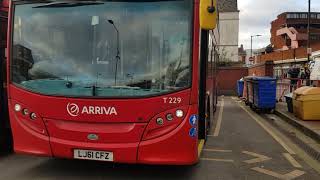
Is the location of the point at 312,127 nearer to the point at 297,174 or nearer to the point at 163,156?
the point at 297,174

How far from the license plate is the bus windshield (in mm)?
812

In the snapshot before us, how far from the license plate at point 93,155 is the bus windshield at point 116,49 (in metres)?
0.81

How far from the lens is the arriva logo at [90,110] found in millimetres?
6898

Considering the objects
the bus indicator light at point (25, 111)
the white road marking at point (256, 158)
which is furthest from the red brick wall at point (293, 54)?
the bus indicator light at point (25, 111)

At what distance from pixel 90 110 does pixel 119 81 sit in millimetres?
572

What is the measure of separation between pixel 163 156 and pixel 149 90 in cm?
93

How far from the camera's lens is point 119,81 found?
695cm

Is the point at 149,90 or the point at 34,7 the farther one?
the point at 34,7

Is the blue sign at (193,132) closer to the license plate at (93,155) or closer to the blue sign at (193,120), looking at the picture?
the blue sign at (193,120)

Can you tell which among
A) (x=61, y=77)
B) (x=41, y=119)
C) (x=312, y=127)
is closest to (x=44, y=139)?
(x=41, y=119)

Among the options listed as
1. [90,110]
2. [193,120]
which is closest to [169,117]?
[193,120]

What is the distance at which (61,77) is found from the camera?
23.4 feet

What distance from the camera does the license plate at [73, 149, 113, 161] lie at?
6.99m

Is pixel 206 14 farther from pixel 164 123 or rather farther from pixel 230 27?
pixel 230 27
